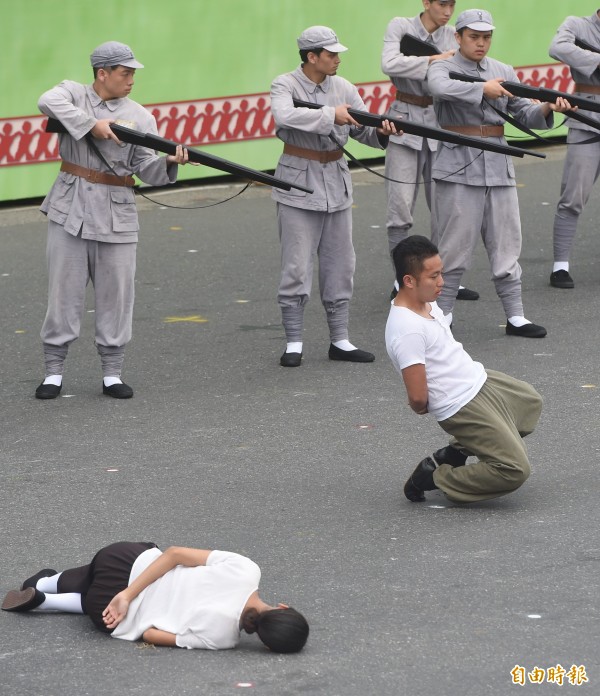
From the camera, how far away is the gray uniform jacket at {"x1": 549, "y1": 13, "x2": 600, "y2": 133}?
10.4 meters

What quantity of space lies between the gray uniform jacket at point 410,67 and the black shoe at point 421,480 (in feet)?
14.4

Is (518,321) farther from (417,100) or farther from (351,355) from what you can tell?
(417,100)

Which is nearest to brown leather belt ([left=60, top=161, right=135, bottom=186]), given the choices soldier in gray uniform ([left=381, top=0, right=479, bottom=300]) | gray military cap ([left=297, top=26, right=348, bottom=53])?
gray military cap ([left=297, top=26, right=348, bottom=53])

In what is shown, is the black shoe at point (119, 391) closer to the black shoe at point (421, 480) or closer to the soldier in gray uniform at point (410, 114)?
the black shoe at point (421, 480)

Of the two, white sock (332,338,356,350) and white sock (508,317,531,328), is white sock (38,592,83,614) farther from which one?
white sock (508,317,531,328)

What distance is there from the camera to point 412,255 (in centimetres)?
636

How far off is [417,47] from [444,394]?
4597 millimetres

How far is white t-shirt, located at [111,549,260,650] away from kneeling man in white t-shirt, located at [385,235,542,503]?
1.48 metres

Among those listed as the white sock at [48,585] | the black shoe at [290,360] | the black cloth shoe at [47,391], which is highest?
the white sock at [48,585]

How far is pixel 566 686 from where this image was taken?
468 centimetres

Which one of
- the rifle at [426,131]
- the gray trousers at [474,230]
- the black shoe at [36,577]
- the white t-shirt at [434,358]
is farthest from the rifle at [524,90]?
the black shoe at [36,577]

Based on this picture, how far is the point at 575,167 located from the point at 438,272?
449 centimetres

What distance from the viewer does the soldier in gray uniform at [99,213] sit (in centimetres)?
797

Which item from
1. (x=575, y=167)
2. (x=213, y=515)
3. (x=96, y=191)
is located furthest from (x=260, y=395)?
(x=575, y=167)
